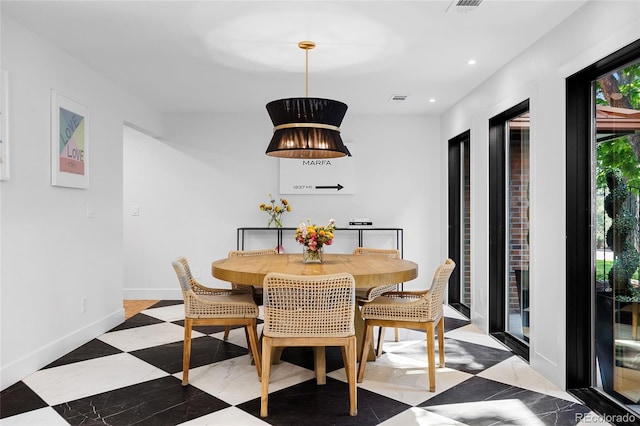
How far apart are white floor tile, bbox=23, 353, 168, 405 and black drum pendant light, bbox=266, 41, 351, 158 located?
1.82 meters

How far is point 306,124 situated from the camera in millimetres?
3143

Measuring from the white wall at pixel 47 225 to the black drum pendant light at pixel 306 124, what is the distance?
1.69 metres

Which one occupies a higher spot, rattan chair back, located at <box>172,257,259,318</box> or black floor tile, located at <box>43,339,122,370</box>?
rattan chair back, located at <box>172,257,259,318</box>

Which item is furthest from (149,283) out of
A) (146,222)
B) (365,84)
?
(365,84)

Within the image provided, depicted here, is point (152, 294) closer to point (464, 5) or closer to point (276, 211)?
point (276, 211)

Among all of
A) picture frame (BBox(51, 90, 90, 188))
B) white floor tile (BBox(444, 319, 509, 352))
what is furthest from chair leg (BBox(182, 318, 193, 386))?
white floor tile (BBox(444, 319, 509, 352))

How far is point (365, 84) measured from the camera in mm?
4559

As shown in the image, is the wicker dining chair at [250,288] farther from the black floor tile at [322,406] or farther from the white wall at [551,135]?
the white wall at [551,135]

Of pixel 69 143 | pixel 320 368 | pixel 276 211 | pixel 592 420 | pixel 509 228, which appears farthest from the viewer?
pixel 276 211

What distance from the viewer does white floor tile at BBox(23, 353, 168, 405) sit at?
Answer: 2.91m

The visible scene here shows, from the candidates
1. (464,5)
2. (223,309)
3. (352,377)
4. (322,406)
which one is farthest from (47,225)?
(464,5)

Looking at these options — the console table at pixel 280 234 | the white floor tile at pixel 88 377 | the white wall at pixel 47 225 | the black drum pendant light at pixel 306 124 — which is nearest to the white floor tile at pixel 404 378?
the white floor tile at pixel 88 377

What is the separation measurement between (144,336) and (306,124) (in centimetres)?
250

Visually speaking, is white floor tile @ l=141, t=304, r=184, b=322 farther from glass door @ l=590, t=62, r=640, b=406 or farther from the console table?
glass door @ l=590, t=62, r=640, b=406
